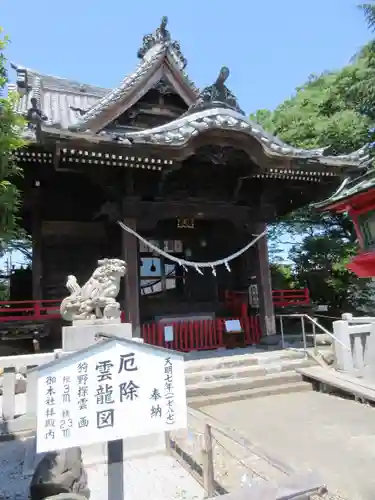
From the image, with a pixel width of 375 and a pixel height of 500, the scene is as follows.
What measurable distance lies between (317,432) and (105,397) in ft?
12.8

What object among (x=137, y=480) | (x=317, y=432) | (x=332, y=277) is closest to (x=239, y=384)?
(x=317, y=432)

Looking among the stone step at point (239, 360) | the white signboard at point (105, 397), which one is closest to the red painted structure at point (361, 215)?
the stone step at point (239, 360)

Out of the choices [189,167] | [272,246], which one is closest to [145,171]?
[189,167]

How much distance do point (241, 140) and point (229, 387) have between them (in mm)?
5500

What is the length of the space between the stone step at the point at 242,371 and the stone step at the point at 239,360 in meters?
0.08

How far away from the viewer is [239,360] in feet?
26.2

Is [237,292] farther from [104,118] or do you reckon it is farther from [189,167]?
[104,118]

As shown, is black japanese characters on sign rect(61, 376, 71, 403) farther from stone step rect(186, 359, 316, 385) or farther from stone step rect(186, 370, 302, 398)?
stone step rect(186, 359, 316, 385)

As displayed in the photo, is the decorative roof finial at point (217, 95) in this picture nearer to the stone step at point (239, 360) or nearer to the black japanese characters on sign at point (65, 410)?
the stone step at point (239, 360)

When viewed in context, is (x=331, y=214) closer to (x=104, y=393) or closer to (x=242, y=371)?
(x=242, y=371)

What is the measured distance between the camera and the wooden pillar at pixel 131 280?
8.57 meters

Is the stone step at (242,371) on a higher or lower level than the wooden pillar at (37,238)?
lower

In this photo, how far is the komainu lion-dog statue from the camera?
5.09 meters

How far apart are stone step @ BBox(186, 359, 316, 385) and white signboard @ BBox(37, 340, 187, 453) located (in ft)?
15.3
